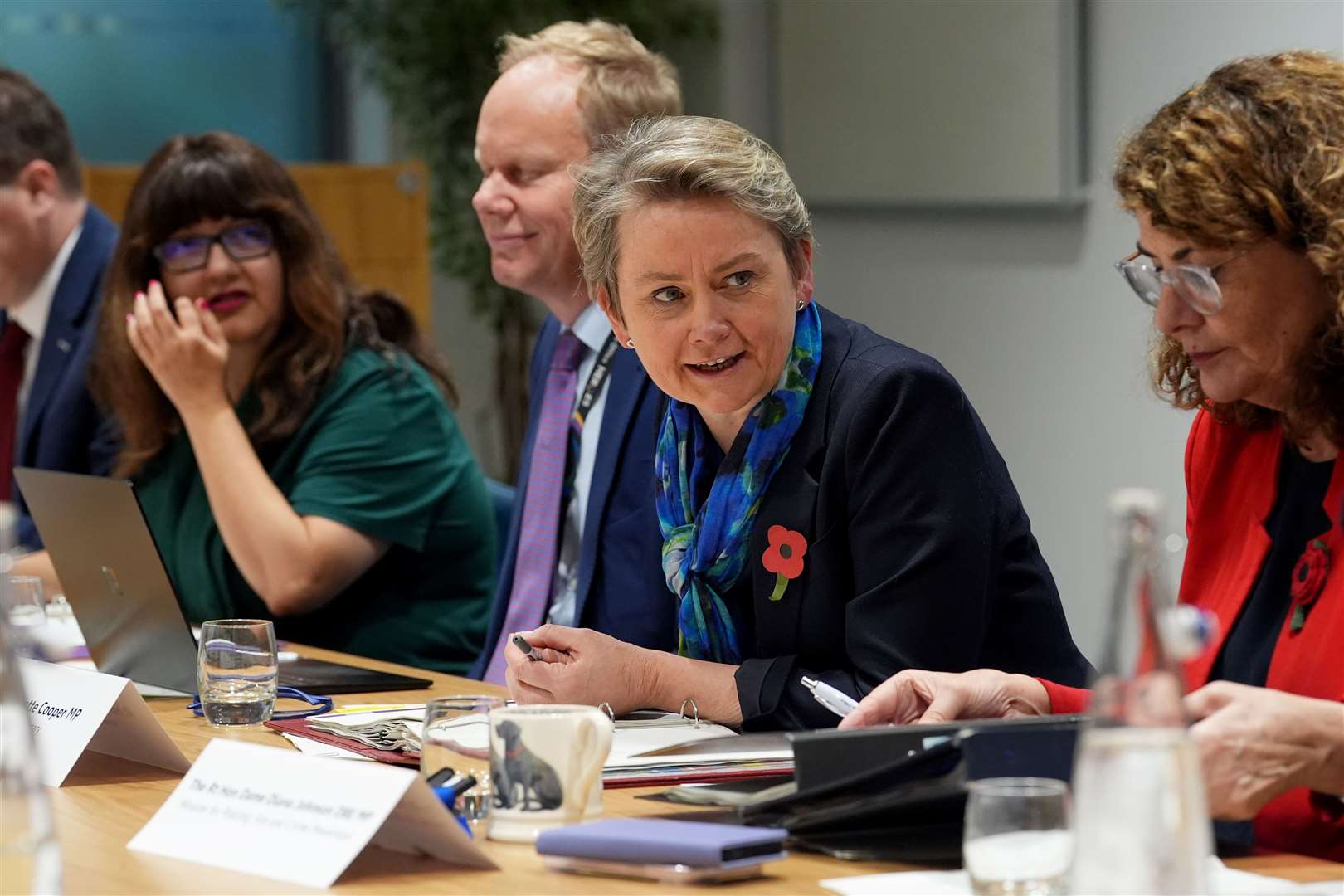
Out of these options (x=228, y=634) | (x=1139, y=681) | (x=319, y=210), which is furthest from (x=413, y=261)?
(x=1139, y=681)

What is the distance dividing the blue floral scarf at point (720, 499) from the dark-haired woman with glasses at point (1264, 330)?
0.41 meters

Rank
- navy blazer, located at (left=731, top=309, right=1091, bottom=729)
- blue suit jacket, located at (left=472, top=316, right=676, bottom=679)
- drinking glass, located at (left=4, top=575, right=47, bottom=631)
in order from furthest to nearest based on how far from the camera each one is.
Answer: drinking glass, located at (left=4, top=575, right=47, bottom=631)
blue suit jacket, located at (left=472, top=316, right=676, bottom=679)
navy blazer, located at (left=731, top=309, right=1091, bottom=729)

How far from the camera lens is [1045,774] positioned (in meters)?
1.35

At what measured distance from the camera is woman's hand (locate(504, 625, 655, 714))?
189cm

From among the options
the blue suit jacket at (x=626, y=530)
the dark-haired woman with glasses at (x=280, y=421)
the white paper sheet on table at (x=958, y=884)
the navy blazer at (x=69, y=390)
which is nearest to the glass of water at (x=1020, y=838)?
the white paper sheet on table at (x=958, y=884)

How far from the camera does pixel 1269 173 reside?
157 centimetres

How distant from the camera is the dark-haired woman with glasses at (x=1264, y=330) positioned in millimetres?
1555

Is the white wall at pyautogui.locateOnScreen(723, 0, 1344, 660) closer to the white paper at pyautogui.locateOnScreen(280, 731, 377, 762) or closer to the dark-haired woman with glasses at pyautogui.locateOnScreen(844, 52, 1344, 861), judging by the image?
the dark-haired woman with glasses at pyautogui.locateOnScreen(844, 52, 1344, 861)

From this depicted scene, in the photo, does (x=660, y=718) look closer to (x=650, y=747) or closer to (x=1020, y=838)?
(x=650, y=747)

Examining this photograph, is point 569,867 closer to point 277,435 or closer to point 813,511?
point 813,511

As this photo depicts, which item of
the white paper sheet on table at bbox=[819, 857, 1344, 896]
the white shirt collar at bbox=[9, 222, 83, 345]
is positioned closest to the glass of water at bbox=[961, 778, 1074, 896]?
the white paper sheet on table at bbox=[819, 857, 1344, 896]

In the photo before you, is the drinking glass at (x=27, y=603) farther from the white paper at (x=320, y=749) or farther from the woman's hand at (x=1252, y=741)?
the woman's hand at (x=1252, y=741)

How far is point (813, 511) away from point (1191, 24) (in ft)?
7.47

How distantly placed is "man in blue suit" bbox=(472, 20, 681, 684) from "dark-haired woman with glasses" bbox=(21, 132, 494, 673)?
318 millimetres
